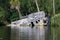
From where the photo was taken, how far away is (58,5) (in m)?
60.9

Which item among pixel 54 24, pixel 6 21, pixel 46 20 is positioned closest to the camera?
pixel 54 24

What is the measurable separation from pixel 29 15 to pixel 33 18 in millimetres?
2184

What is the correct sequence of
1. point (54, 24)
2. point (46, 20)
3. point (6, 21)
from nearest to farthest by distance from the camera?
point (54, 24) < point (46, 20) < point (6, 21)

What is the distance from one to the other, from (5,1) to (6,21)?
5.23m

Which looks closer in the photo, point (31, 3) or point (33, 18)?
point (33, 18)

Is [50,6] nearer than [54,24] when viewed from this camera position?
No

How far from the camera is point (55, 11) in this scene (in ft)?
199

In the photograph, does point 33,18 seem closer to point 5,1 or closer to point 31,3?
point 31,3

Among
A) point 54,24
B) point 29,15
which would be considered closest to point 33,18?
point 29,15

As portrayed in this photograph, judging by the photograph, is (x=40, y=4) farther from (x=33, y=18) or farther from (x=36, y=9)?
(x=33, y=18)

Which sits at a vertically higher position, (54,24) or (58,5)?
(58,5)

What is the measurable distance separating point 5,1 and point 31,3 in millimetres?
6250

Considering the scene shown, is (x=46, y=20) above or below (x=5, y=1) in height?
below

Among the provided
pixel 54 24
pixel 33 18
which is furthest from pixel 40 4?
pixel 54 24
